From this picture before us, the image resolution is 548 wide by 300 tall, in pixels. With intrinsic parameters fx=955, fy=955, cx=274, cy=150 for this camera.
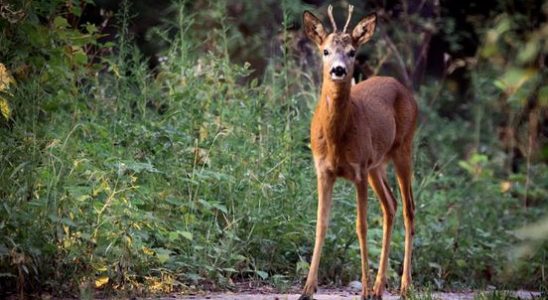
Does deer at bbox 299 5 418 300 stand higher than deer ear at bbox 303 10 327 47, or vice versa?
deer ear at bbox 303 10 327 47

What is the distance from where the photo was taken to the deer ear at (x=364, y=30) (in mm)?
6324

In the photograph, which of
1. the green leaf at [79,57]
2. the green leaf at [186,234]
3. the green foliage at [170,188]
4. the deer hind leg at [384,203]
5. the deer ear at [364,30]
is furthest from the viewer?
the green leaf at [79,57]

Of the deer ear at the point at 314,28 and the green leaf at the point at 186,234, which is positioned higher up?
the deer ear at the point at 314,28

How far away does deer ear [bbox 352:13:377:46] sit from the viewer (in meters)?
6.32

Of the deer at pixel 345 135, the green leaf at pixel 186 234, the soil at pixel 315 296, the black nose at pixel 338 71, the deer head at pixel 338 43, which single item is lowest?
the soil at pixel 315 296

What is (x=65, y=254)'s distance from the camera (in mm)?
5355

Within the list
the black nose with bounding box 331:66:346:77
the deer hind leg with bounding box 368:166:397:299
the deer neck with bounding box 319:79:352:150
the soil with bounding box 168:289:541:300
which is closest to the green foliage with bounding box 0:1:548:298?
the soil with bounding box 168:289:541:300

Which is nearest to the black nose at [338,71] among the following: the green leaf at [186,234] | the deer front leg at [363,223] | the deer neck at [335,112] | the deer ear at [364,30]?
the deer neck at [335,112]

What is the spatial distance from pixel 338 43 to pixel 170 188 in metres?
1.63

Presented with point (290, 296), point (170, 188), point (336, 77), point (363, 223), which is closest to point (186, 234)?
point (170, 188)

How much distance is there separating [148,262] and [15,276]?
111 centimetres

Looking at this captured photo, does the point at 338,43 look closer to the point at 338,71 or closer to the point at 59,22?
the point at 338,71

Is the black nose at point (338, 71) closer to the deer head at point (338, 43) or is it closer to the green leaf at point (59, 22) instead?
the deer head at point (338, 43)

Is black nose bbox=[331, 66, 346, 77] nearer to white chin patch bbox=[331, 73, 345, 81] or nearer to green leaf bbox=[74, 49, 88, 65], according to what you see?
white chin patch bbox=[331, 73, 345, 81]
